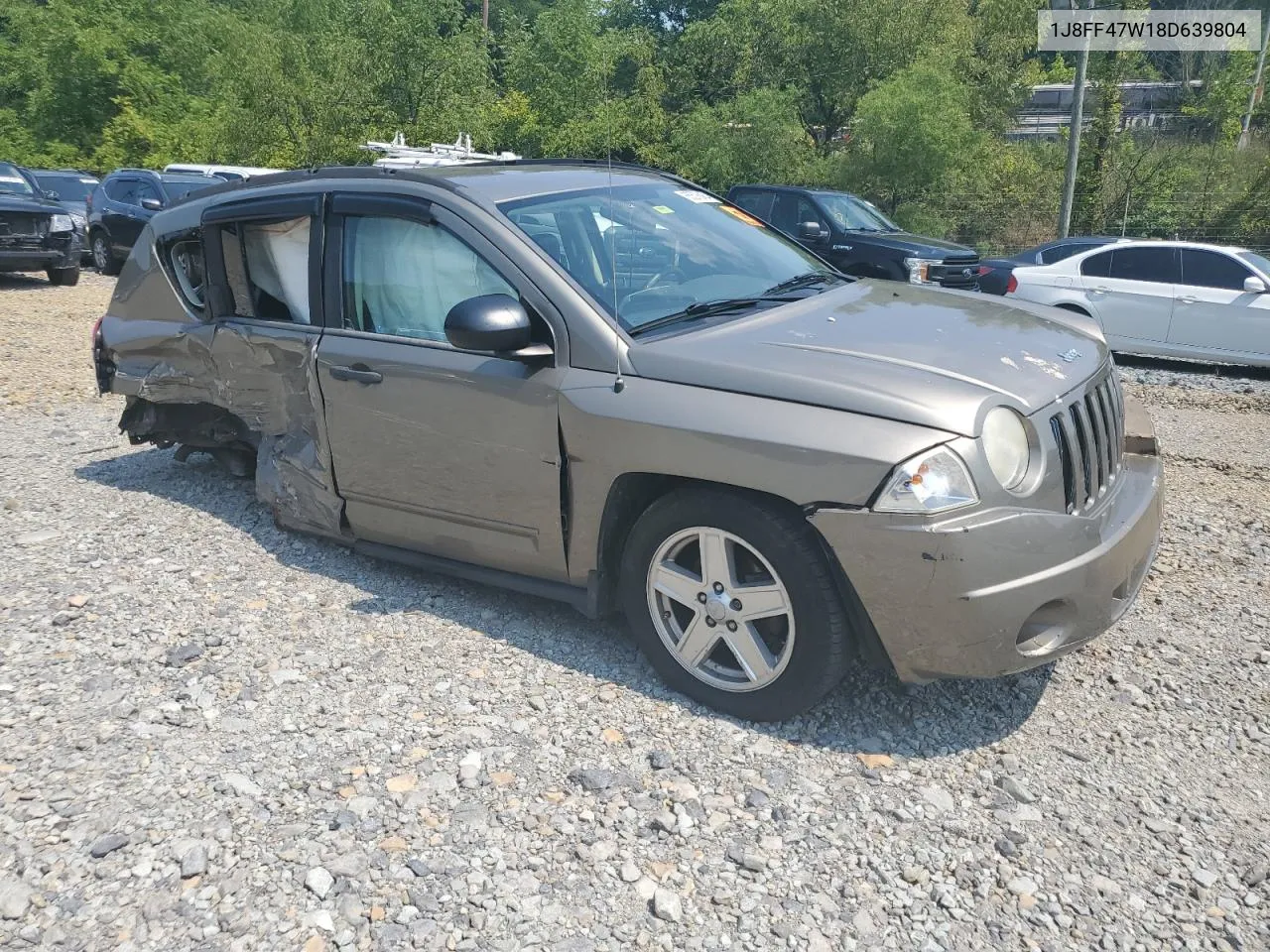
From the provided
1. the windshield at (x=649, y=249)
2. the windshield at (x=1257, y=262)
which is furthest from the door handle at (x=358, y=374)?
the windshield at (x=1257, y=262)

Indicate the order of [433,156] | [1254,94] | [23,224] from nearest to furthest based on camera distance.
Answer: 1. [433,156]
2. [23,224]
3. [1254,94]

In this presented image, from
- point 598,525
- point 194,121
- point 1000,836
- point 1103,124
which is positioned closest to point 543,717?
point 598,525

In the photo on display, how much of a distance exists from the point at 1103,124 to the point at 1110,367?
22441 millimetres

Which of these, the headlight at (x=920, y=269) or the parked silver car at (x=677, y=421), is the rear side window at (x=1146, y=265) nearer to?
the headlight at (x=920, y=269)

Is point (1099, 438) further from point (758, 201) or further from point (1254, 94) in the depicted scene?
point (1254, 94)

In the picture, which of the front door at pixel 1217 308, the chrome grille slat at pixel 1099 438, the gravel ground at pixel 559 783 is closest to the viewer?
the gravel ground at pixel 559 783

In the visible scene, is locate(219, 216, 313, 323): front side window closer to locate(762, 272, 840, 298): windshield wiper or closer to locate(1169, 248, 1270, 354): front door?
locate(762, 272, 840, 298): windshield wiper

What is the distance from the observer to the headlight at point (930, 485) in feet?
10.0

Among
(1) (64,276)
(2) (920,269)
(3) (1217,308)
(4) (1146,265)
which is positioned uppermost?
(4) (1146,265)

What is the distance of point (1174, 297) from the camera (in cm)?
1098

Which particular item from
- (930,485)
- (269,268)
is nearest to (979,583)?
(930,485)

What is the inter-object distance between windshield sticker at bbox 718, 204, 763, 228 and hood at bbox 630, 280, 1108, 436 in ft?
2.80

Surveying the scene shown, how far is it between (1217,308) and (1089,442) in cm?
870

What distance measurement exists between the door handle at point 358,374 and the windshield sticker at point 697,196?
63.0 inches
